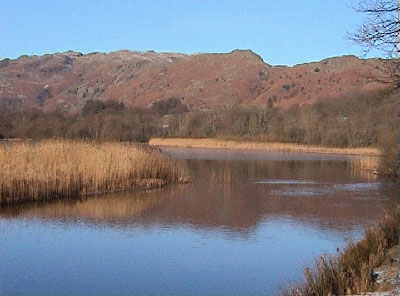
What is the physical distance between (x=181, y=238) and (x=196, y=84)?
112 m

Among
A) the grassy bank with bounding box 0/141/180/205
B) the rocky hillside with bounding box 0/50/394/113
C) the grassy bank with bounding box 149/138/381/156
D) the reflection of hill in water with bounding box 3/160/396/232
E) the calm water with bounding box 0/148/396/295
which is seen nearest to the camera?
the calm water with bounding box 0/148/396/295

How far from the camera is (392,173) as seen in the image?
24625mm

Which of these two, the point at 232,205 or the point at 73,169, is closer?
the point at 232,205

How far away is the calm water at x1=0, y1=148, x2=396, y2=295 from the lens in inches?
333

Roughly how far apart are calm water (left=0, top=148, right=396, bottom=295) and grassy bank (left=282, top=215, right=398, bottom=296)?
1.01 meters

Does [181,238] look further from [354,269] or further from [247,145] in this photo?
[247,145]

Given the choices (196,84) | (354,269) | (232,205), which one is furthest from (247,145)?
(196,84)

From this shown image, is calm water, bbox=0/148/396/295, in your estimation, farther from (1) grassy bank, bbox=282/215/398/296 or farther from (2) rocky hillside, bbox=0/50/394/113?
(2) rocky hillside, bbox=0/50/394/113

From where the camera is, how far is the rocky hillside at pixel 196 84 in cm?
10356

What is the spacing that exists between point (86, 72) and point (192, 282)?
184 meters

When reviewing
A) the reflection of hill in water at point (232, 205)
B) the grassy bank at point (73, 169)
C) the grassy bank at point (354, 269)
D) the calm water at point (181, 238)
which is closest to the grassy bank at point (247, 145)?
the reflection of hill in water at point (232, 205)

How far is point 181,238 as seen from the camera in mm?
11406

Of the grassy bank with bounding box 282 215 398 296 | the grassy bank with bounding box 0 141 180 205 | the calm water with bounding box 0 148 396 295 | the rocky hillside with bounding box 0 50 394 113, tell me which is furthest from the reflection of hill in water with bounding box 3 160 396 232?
the rocky hillside with bounding box 0 50 394 113

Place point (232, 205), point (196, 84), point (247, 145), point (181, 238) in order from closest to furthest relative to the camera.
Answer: point (181, 238) < point (232, 205) < point (247, 145) < point (196, 84)
